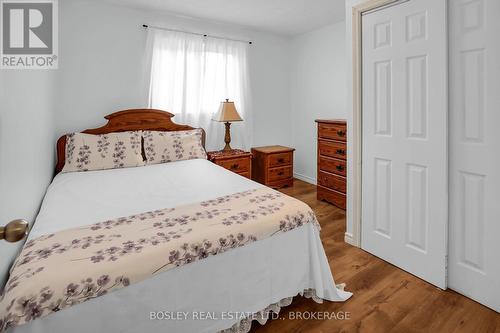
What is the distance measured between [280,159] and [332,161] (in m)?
0.92

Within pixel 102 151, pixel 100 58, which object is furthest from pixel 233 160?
pixel 100 58

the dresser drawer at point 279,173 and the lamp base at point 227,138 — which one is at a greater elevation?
the lamp base at point 227,138

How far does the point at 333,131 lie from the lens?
3.54 metres

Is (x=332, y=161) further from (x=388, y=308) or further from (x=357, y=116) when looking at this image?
(x=388, y=308)

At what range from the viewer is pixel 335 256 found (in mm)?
2350

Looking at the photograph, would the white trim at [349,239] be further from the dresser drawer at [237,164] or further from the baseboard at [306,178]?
the baseboard at [306,178]

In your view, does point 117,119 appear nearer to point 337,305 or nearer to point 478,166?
point 337,305

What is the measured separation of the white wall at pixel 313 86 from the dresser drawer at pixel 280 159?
481 millimetres

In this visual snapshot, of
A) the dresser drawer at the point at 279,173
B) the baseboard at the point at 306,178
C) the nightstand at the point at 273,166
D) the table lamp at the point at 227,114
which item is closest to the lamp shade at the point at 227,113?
the table lamp at the point at 227,114

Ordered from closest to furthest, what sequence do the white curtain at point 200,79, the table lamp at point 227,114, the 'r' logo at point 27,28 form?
1. the 'r' logo at point 27,28
2. the white curtain at point 200,79
3. the table lamp at point 227,114

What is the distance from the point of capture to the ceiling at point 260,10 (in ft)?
10.5

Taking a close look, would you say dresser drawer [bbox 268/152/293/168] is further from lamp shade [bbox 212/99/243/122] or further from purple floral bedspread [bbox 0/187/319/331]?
purple floral bedspread [bbox 0/187/319/331]

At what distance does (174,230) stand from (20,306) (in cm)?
61

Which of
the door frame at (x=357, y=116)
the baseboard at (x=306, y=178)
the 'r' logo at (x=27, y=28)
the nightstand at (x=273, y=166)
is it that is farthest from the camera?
the baseboard at (x=306, y=178)
